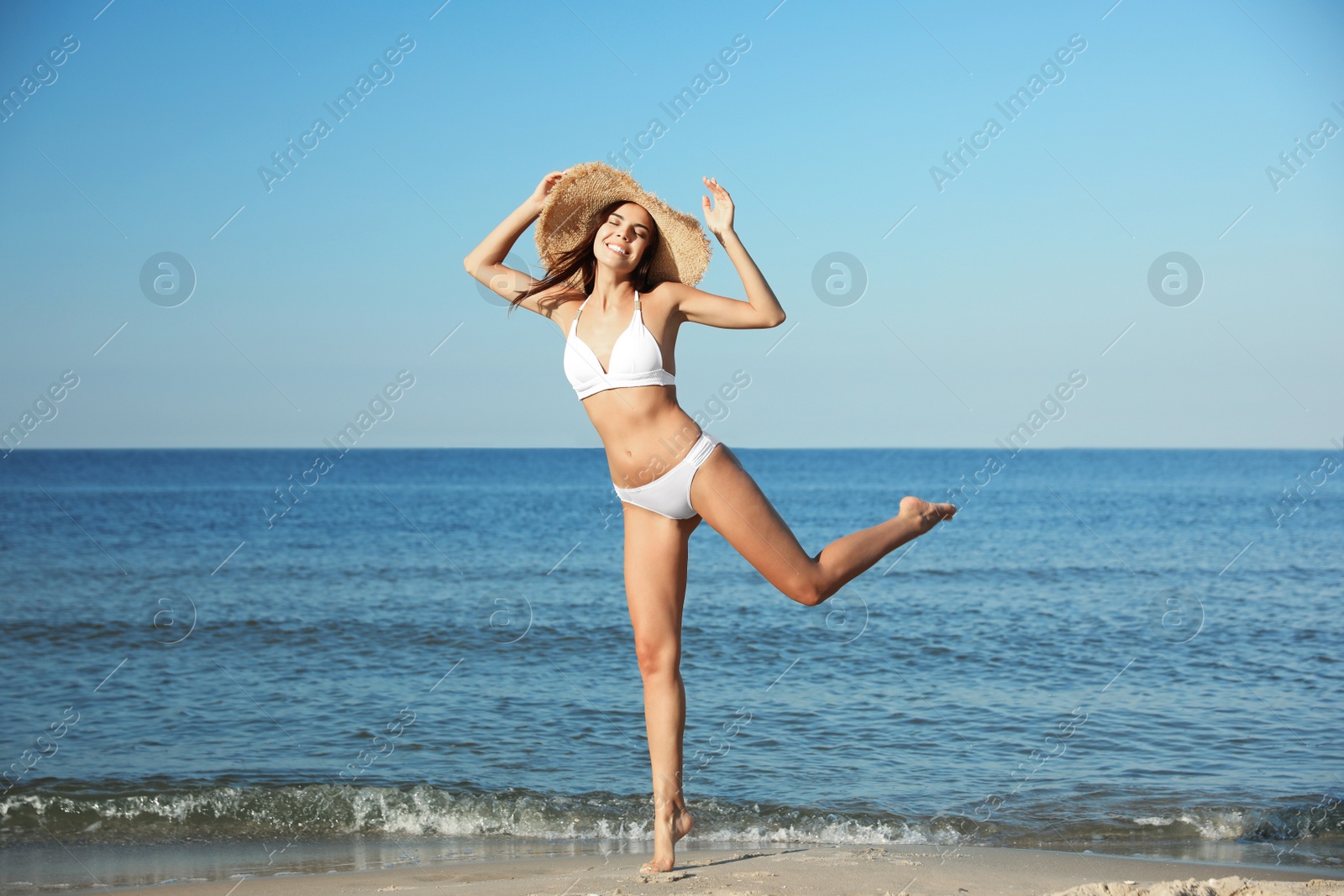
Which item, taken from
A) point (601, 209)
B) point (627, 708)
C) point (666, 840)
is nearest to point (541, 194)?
point (601, 209)

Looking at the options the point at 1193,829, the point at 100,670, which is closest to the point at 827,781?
the point at 1193,829

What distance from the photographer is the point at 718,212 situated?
13.7 ft

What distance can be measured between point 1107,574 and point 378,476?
5756 cm

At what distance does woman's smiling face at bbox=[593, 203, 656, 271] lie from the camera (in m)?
4.20

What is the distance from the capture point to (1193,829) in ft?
19.9

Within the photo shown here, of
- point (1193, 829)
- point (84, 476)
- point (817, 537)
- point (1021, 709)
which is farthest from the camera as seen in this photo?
point (84, 476)

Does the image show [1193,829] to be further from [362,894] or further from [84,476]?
[84,476]

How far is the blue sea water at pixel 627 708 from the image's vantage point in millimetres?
6152

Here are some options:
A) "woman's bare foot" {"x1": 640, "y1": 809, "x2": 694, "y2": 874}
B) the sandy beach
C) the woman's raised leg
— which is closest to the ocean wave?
the sandy beach

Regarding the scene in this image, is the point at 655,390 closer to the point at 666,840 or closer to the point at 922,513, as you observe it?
the point at 922,513

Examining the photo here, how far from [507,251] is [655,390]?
3.12ft

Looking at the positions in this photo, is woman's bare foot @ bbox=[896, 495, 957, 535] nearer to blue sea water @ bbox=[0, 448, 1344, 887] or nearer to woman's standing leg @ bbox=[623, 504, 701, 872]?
woman's standing leg @ bbox=[623, 504, 701, 872]

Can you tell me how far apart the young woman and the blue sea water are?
7.34 feet

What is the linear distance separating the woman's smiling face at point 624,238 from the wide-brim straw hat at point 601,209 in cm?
7
